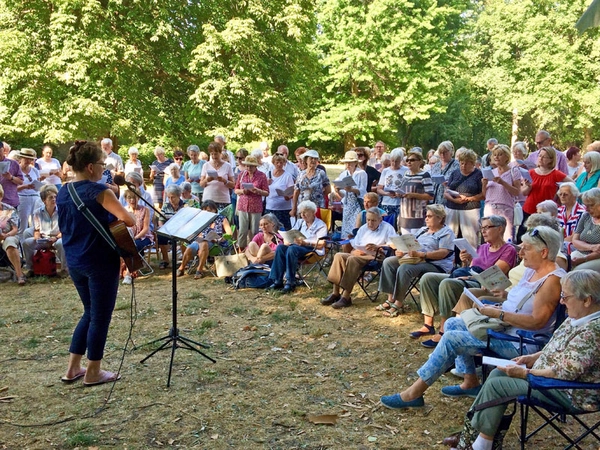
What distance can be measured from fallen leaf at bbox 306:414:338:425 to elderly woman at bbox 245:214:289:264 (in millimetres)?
4202

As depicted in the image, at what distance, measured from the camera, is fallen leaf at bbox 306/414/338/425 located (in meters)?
4.24

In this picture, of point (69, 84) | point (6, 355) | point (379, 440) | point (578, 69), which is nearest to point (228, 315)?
point (6, 355)

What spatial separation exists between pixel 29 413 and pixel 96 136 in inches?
637

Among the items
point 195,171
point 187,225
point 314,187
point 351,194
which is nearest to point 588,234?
point 351,194

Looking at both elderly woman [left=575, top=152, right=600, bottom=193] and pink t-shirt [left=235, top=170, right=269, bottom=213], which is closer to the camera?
elderly woman [left=575, top=152, right=600, bottom=193]

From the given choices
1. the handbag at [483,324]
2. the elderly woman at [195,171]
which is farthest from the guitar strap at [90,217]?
the elderly woman at [195,171]

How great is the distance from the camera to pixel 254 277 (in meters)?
8.33

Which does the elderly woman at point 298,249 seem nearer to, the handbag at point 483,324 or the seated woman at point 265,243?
the seated woman at point 265,243

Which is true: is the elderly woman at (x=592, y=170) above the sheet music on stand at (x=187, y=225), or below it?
above

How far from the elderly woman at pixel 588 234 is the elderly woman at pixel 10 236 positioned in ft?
23.4

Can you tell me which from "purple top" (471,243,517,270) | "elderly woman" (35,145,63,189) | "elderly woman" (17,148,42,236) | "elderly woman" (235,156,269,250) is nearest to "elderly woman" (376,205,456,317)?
"purple top" (471,243,517,270)

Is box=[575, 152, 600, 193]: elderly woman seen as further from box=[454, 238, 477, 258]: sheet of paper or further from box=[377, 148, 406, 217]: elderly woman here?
box=[377, 148, 406, 217]: elderly woman

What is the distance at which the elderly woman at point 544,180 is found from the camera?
766 cm

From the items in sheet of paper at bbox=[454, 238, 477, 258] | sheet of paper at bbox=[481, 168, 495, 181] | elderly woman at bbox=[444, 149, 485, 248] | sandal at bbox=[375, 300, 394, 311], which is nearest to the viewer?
sheet of paper at bbox=[454, 238, 477, 258]
